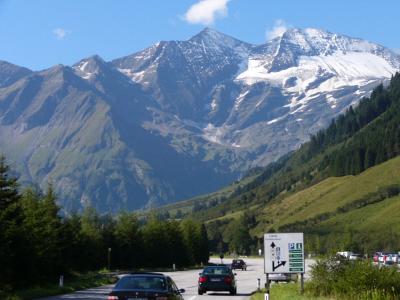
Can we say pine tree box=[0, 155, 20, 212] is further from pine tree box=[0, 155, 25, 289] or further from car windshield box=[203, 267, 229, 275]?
car windshield box=[203, 267, 229, 275]

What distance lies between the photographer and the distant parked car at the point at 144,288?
22.2m

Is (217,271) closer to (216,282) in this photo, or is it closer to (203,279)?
(216,282)

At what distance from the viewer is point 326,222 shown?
188250 mm

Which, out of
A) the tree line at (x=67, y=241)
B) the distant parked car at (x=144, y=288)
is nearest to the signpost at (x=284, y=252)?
the distant parked car at (x=144, y=288)

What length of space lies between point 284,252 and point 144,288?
12.5m

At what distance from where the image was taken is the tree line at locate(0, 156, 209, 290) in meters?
41.4

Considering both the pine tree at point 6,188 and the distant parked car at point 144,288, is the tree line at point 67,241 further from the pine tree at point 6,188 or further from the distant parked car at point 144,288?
the distant parked car at point 144,288

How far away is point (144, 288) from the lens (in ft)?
74.5

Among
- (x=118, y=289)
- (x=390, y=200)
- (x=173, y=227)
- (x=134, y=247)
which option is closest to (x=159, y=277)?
(x=118, y=289)

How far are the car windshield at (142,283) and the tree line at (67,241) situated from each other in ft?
43.1

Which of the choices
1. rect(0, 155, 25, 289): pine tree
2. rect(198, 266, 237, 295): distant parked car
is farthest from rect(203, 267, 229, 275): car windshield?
rect(0, 155, 25, 289): pine tree

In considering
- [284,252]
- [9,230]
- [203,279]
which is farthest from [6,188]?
[284,252]

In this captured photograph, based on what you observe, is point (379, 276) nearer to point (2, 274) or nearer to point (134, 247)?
point (2, 274)

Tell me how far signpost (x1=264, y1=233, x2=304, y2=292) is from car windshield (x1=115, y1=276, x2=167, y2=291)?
11242 millimetres
